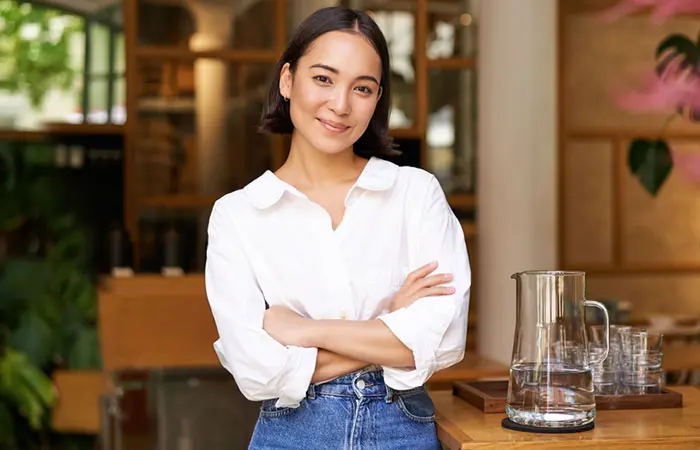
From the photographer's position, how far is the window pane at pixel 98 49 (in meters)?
4.45

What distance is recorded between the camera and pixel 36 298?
4.48m

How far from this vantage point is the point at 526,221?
173 inches

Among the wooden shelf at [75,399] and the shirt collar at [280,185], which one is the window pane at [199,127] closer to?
the wooden shelf at [75,399]

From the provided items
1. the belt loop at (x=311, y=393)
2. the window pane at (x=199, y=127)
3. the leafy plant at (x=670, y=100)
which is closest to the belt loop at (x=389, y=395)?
the belt loop at (x=311, y=393)

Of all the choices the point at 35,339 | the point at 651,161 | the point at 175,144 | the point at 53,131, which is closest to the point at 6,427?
the point at 35,339

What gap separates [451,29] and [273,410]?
309 centimetres

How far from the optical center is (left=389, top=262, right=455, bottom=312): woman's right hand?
175 centimetres

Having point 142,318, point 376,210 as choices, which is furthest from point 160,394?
point 376,210

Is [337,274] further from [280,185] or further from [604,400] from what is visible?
[604,400]

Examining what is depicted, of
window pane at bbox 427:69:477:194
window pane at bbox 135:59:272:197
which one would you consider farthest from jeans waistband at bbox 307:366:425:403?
window pane at bbox 427:69:477:194

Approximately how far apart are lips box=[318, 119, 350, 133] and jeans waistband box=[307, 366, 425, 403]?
0.36 metres

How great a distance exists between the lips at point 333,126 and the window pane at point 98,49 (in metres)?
2.81

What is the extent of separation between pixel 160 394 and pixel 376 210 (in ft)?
5.30

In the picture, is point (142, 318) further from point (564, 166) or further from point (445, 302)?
point (564, 166)
